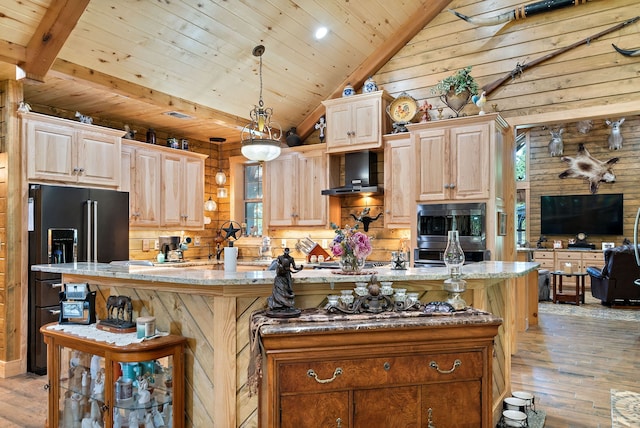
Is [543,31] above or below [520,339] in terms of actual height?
above

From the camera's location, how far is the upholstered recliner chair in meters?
7.14

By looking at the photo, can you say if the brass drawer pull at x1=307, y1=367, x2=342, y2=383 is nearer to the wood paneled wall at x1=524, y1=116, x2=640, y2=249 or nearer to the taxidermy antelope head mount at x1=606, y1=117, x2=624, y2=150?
the wood paneled wall at x1=524, y1=116, x2=640, y2=249

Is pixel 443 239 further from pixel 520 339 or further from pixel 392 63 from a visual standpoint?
pixel 392 63

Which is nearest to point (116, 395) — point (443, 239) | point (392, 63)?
point (443, 239)

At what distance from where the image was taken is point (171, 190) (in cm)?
587

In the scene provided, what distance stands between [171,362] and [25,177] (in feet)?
8.63

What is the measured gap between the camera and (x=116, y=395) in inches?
96.8

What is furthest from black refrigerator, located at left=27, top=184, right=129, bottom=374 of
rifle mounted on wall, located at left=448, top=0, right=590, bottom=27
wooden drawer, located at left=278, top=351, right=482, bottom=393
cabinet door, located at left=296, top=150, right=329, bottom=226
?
rifle mounted on wall, located at left=448, top=0, right=590, bottom=27

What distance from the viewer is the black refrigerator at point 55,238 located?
13.5ft

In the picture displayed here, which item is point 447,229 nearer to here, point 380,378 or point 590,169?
point 380,378

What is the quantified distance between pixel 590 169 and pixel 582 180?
28cm

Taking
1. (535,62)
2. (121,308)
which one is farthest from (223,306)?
(535,62)

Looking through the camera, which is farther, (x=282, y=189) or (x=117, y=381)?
(x=282, y=189)

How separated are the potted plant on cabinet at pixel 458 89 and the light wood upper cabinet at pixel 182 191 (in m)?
3.32
